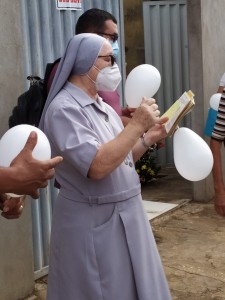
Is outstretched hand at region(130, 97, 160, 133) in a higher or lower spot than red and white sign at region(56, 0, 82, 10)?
lower

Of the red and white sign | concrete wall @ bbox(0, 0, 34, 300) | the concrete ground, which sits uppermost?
the red and white sign

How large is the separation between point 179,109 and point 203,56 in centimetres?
395

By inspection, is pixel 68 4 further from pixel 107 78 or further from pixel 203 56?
pixel 203 56

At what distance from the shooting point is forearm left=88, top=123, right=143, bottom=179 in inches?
94.3

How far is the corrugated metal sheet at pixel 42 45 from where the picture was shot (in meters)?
4.17

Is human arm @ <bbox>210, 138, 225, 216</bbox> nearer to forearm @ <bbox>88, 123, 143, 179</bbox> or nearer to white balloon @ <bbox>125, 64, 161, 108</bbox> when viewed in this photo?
white balloon @ <bbox>125, 64, 161, 108</bbox>

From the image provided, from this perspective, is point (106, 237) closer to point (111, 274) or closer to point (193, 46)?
point (111, 274)

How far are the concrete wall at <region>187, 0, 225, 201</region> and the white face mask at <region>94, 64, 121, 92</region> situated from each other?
152 inches

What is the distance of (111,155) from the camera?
2.39 meters

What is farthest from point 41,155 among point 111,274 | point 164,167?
point 164,167

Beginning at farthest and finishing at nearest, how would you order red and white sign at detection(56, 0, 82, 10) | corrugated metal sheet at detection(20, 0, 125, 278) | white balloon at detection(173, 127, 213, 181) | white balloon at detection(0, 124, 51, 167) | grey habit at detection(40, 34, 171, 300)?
red and white sign at detection(56, 0, 82, 10), corrugated metal sheet at detection(20, 0, 125, 278), white balloon at detection(173, 127, 213, 181), grey habit at detection(40, 34, 171, 300), white balloon at detection(0, 124, 51, 167)

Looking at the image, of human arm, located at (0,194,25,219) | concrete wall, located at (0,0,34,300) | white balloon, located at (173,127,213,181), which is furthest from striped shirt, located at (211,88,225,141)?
concrete wall, located at (0,0,34,300)

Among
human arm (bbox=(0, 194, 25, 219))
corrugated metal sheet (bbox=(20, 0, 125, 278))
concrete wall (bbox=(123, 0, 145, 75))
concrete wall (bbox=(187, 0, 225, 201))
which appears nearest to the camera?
human arm (bbox=(0, 194, 25, 219))

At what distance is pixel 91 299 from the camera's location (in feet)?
8.46
